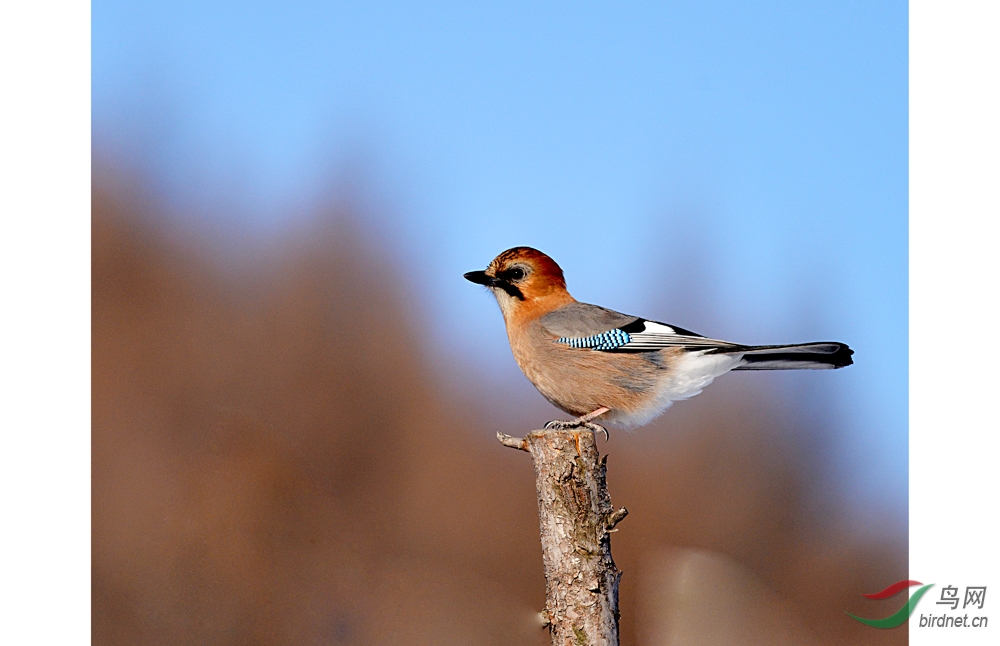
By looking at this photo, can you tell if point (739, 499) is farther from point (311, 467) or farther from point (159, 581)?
point (159, 581)

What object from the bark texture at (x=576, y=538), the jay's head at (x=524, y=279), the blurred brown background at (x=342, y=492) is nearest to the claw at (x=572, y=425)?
the bark texture at (x=576, y=538)

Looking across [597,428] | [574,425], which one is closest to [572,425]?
[574,425]

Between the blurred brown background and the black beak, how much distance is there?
576 cm

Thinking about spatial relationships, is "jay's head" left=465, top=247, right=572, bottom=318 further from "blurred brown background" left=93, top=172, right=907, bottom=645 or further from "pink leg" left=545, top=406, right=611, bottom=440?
"blurred brown background" left=93, top=172, right=907, bottom=645

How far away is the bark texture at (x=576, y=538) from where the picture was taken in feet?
12.1

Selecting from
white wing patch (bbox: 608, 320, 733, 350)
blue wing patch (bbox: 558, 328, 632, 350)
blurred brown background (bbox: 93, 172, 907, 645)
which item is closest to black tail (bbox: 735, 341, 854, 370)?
white wing patch (bbox: 608, 320, 733, 350)

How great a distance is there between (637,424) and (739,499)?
8503 millimetres

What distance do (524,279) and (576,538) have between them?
6.32 ft

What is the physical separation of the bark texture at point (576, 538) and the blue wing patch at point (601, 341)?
910 mm

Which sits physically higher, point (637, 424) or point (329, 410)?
point (637, 424)

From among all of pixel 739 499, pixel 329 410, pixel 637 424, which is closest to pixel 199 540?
pixel 329 410

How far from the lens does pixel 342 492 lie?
13.5 metres

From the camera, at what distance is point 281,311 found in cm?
1472

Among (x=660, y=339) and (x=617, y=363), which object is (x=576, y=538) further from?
(x=660, y=339)
